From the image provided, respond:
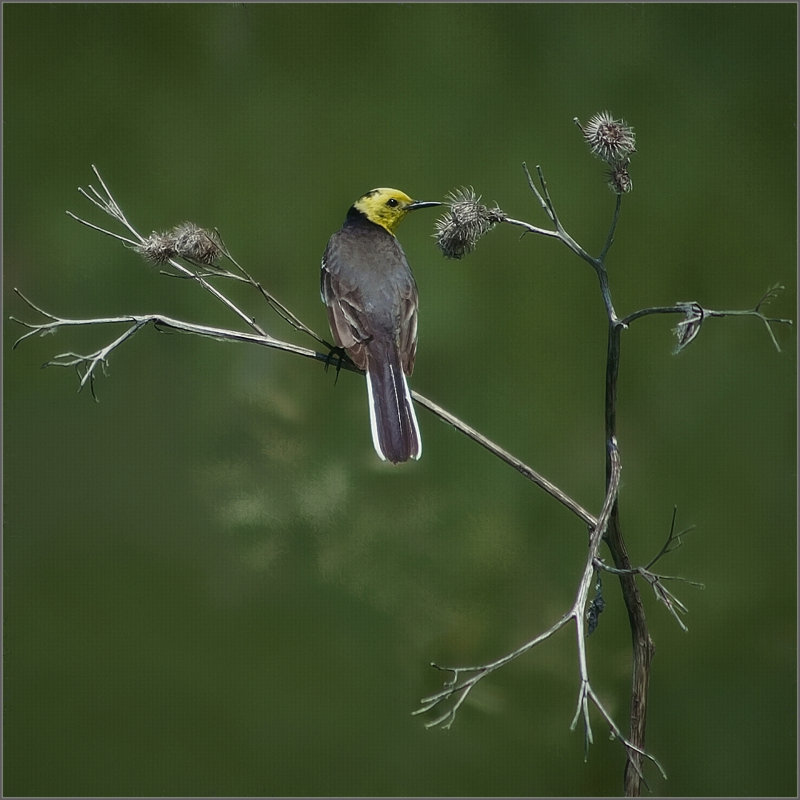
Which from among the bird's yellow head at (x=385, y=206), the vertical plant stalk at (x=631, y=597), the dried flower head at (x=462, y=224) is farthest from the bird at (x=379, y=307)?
the vertical plant stalk at (x=631, y=597)

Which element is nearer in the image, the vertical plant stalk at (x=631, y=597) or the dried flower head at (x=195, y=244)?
the vertical plant stalk at (x=631, y=597)

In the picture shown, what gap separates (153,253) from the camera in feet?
3.26

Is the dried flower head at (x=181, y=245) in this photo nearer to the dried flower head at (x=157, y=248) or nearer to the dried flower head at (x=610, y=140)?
the dried flower head at (x=157, y=248)

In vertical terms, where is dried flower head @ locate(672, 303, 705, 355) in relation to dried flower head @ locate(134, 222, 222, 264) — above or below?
below

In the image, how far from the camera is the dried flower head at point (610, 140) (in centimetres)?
83

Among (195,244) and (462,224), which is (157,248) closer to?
(195,244)

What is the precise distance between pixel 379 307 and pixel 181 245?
29 cm

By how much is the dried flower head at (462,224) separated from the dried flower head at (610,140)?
10cm

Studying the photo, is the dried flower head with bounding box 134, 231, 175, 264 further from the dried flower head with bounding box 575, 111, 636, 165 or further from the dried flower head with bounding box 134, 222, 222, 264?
the dried flower head with bounding box 575, 111, 636, 165

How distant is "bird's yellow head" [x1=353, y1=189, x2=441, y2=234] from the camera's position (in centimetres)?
128

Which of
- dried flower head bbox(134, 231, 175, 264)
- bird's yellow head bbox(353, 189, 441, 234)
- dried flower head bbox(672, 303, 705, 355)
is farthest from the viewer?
bird's yellow head bbox(353, 189, 441, 234)

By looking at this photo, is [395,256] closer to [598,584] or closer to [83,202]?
[83,202]

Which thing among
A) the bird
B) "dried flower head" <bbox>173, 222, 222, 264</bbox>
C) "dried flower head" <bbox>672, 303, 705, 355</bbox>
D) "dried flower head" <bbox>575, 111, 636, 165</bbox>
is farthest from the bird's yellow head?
"dried flower head" <bbox>672, 303, 705, 355</bbox>

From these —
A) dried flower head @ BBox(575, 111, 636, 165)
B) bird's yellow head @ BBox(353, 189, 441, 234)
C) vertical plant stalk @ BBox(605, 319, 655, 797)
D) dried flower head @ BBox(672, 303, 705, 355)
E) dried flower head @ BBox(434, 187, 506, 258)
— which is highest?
bird's yellow head @ BBox(353, 189, 441, 234)
